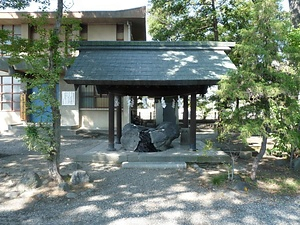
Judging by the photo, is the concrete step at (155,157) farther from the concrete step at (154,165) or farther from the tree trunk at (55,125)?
the tree trunk at (55,125)

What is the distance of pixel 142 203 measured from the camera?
454 centimetres

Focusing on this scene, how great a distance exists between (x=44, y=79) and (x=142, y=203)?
3094 millimetres

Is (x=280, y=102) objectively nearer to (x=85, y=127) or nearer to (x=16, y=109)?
(x=85, y=127)

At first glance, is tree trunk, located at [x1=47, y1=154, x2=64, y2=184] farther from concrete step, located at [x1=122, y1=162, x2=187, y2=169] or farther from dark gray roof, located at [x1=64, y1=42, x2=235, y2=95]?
dark gray roof, located at [x1=64, y1=42, x2=235, y2=95]

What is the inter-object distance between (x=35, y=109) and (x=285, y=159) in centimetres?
680

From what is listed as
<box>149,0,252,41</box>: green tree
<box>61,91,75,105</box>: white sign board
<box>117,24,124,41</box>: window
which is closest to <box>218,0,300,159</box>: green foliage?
<box>149,0,252,41</box>: green tree

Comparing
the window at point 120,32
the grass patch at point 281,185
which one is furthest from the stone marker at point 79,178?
the window at point 120,32

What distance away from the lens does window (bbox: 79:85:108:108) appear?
14.6 m

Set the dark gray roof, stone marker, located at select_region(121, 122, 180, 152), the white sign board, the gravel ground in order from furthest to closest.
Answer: the white sign board → stone marker, located at select_region(121, 122, 180, 152) → the dark gray roof → the gravel ground

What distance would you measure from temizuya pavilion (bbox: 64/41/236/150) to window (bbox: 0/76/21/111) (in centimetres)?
789

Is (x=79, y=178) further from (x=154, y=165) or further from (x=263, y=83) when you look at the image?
(x=263, y=83)

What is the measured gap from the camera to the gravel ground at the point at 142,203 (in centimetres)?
393

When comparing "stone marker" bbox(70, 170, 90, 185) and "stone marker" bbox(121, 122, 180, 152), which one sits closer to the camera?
"stone marker" bbox(70, 170, 90, 185)

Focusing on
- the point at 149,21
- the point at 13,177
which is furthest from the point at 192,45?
the point at 149,21
